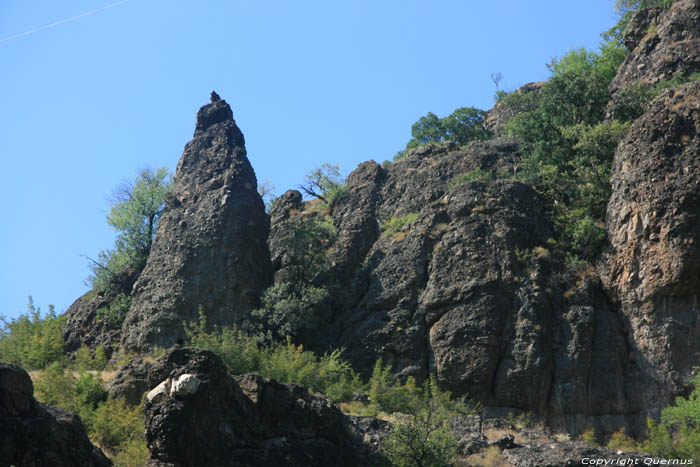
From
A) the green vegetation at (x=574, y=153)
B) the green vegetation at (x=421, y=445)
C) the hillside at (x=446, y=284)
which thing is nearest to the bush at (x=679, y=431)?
the hillside at (x=446, y=284)

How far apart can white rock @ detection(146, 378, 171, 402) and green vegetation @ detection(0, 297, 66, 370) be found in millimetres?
16852

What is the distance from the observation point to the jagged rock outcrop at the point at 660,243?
28.0 m

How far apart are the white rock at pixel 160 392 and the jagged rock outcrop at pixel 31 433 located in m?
1.95

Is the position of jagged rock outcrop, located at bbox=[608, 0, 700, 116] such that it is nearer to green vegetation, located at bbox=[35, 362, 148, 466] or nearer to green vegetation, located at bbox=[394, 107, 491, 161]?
green vegetation, located at bbox=[394, 107, 491, 161]

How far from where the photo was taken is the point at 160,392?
18.6m

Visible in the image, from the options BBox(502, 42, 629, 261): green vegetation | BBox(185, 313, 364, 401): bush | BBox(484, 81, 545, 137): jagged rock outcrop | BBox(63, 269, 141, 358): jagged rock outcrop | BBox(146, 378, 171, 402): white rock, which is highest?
BBox(484, 81, 545, 137): jagged rock outcrop

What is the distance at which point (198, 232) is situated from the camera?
38281 millimetres

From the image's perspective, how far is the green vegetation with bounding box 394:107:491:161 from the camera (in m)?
58.6

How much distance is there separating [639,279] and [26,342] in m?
27.8

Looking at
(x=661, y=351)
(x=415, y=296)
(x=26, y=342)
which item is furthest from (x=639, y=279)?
(x=26, y=342)

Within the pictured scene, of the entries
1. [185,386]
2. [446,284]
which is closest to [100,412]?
[185,386]

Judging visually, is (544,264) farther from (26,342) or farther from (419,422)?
(26,342)

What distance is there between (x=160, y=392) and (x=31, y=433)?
3.19 meters

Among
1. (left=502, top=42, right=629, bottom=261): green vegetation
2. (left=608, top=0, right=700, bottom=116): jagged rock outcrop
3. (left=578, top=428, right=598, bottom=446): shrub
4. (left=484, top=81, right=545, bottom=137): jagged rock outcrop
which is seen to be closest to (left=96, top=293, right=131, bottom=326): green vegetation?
(left=502, top=42, right=629, bottom=261): green vegetation
